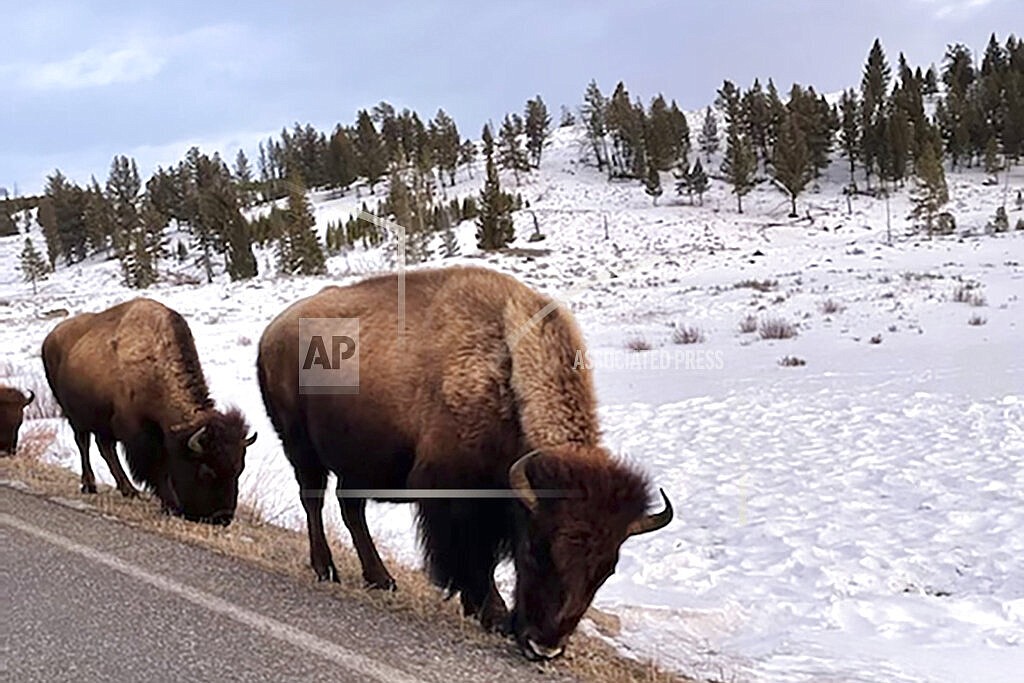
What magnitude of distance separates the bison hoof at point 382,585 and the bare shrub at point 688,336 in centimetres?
1382

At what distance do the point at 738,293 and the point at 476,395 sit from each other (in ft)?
77.4

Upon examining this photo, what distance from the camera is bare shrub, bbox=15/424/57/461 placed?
995 centimetres

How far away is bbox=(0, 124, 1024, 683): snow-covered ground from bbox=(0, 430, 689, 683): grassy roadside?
16.3 inches

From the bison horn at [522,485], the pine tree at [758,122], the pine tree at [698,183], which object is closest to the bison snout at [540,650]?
the bison horn at [522,485]

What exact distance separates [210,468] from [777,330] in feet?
45.2

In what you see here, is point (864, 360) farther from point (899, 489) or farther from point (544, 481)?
point (544, 481)

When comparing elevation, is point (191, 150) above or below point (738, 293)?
above

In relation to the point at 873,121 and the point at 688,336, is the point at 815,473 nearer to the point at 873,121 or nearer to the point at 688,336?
the point at 688,336

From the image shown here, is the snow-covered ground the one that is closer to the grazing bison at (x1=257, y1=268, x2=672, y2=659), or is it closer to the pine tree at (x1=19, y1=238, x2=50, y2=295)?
the grazing bison at (x1=257, y1=268, x2=672, y2=659)

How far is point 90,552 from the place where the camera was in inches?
211

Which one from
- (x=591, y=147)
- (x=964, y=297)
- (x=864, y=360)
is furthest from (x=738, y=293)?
(x=591, y=147)

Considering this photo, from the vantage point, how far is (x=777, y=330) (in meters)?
18.0

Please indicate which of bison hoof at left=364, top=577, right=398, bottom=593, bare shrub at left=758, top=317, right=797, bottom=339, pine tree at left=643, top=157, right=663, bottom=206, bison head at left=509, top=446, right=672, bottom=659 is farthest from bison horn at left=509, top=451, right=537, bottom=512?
pine tree at left=643, top=157, right=663, bottom=206

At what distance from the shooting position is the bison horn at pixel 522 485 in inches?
150
